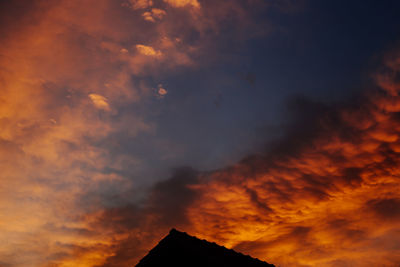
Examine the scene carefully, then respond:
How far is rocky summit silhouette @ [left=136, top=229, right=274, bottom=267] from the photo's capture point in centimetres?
1475

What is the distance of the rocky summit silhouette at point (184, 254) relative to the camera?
48.4ft

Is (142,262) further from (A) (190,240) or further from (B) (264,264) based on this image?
(B) (264,264)

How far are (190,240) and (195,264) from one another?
1693 mm

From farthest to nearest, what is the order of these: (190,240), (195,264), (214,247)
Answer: (214,247)
(190,240)
(195,264)

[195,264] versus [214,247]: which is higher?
[214,247]

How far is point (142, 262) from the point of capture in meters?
16.4

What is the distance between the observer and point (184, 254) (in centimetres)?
1498

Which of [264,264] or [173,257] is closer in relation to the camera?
[173,257]

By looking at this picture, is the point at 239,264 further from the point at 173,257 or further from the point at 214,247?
the point at 173,257

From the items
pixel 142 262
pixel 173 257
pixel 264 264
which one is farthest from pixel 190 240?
pixel 264 264

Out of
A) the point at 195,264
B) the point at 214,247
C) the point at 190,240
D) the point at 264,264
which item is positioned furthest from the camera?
the point at 264,264

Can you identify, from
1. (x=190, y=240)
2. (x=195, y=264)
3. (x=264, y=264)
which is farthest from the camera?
(x=264, y=264)

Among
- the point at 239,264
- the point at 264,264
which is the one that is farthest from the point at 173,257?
the point at 264,264

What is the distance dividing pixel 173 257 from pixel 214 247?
9.95ft
